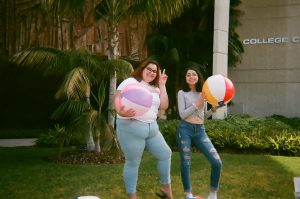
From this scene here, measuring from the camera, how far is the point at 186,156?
4.71 meters

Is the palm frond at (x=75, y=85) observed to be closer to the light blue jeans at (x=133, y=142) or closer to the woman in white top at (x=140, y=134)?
the woman in white top at (x=140, y=134)

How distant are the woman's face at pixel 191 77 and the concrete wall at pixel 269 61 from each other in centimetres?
1318

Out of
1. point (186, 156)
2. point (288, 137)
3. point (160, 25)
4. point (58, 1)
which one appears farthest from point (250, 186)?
point (160, 25)

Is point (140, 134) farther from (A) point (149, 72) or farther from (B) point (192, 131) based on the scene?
(B) point (192, 131)

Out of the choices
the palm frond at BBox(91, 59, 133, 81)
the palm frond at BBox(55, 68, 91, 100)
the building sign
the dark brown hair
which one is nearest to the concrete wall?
the building sign

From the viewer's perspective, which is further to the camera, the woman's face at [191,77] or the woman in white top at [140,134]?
the woman's face at [191,77]

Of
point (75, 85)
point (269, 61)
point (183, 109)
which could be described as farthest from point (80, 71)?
point (269, 61)

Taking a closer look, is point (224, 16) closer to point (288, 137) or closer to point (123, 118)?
point (288, 137)

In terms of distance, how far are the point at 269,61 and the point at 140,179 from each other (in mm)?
12229

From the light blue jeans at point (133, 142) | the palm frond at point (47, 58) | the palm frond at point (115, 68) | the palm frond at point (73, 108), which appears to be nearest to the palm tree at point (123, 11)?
the palm frond at point (115, 68)

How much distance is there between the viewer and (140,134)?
4148mm

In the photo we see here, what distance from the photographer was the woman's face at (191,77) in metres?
4.71

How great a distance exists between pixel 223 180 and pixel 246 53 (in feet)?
38.9

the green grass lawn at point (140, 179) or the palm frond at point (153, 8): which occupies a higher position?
the palm frond at point (153, 8)
